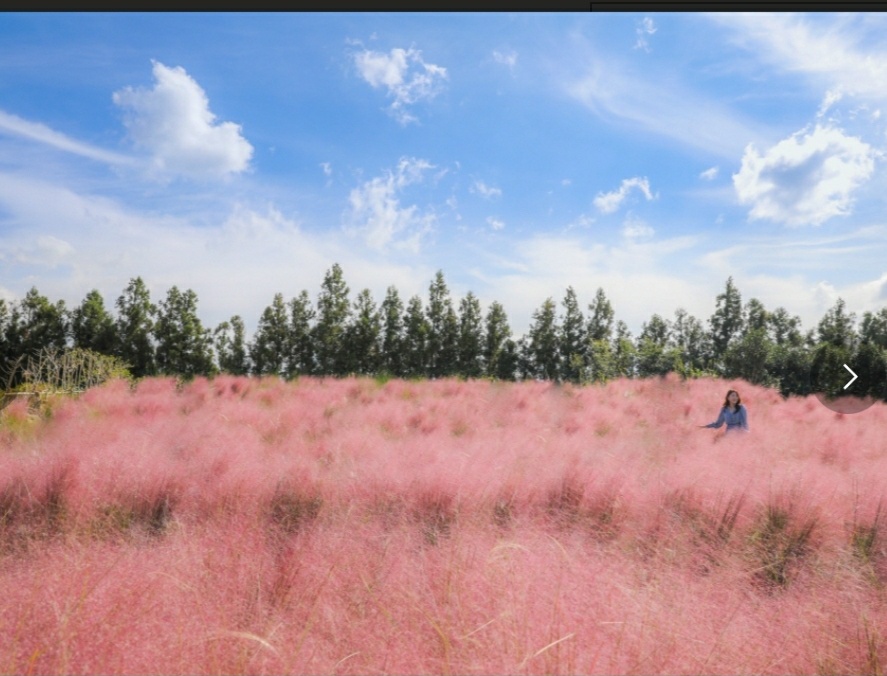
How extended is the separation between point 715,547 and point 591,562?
3.40 ft

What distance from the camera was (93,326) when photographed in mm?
23875

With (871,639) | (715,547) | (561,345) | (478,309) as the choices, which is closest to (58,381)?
(715,547)

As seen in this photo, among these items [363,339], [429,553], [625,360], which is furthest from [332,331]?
[429,553]

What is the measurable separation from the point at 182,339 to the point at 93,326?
11.4 feet

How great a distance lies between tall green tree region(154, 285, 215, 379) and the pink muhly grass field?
703 inches

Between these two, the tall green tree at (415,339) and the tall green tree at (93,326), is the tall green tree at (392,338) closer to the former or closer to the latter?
the tall green tree at (415,339)

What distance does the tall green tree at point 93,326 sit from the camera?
23.5 meters

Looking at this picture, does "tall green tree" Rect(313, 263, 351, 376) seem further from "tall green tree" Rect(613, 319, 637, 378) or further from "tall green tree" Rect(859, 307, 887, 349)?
"tall green tree" Rect(859, 307, 887, 349)

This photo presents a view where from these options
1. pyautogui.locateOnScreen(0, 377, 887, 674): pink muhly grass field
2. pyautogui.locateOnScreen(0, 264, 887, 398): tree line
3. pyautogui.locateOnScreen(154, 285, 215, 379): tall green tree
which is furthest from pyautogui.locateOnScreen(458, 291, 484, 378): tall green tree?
pyautogui.locateOnScreen(0, 377, 887, 674): pink muhly grass field

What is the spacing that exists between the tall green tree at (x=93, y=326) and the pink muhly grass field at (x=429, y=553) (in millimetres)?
19040

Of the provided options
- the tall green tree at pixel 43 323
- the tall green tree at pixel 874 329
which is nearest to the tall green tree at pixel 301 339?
the tall green tree at pixel 43 323

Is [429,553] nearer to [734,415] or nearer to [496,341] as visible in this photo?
[734,415]

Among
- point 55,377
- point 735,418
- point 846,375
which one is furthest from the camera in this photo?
point 846,375

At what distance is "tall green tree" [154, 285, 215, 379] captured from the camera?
23.4 m
